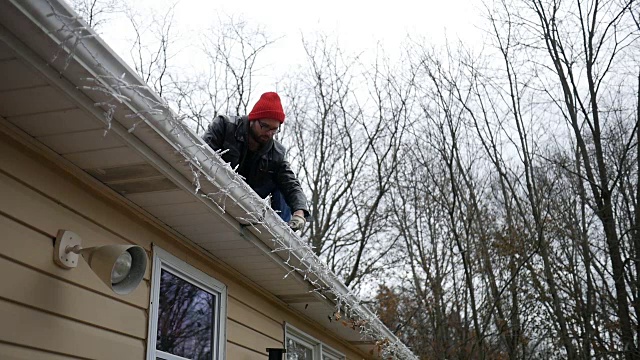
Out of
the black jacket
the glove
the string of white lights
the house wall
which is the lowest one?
the house wall

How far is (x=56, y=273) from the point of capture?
8.25 feet

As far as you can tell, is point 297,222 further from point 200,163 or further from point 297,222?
point 200,163

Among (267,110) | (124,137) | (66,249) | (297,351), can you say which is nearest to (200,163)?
(124,137)

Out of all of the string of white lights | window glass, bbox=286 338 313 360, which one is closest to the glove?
the string of white lights

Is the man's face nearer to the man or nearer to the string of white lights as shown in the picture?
the man

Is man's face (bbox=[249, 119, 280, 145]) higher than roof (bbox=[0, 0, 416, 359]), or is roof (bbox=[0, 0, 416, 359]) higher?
man's face (bbox=[249, 119, 280, 145])

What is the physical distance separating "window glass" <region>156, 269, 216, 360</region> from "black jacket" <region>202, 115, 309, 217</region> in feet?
2.82

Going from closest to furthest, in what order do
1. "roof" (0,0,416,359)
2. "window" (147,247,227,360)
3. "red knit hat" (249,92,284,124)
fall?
"roof" (0,0,416,359) < "window" (147,247,227,360) < "red knit hat" (249,92,284,124)

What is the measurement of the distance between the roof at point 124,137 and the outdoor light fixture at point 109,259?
351mm

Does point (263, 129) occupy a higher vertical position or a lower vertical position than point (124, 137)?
higher

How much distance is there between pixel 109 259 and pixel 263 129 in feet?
5.68

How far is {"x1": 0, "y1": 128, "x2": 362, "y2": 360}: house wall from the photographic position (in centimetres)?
230

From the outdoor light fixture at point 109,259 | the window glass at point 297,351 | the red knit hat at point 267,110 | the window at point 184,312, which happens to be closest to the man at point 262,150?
the red knit hat at point 267,110

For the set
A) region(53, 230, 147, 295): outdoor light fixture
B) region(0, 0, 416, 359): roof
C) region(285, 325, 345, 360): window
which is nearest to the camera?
region(0, 0, 416, 359): roof
